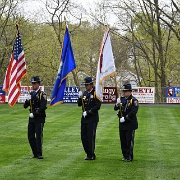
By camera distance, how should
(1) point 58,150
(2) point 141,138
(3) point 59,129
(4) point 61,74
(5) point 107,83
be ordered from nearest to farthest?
(4) point 61,74, (1) point 58,150, (2) point 141,138, (3) point 59,129, (5) point 107,83

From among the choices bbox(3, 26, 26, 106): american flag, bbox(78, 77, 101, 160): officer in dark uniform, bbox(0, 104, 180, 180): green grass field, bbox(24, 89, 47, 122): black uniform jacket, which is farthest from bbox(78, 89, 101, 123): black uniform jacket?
bbox(3, 26, 26, 106): american flag

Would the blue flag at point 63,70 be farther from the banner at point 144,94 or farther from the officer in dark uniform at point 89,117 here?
the banner at point 144,94

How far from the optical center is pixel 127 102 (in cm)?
1298

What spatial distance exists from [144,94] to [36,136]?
31748 millimetres

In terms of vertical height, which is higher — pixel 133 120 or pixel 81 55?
pixel 81 55

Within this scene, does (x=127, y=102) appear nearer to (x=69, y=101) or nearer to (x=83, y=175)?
(x=83, y=175)

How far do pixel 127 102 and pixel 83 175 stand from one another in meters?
2.66

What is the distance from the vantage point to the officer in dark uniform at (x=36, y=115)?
519 inches

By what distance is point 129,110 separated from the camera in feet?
42.6

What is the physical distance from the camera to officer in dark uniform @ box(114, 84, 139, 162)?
12859 mm

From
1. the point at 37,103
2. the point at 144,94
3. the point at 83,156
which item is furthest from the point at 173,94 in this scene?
the point at 37,103

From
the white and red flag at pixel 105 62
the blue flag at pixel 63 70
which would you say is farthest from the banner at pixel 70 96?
the white and red flag at pixel 105 62

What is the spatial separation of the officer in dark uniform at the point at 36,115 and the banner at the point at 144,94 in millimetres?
31053

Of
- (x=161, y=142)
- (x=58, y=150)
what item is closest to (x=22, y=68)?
(x=58, y=150)
